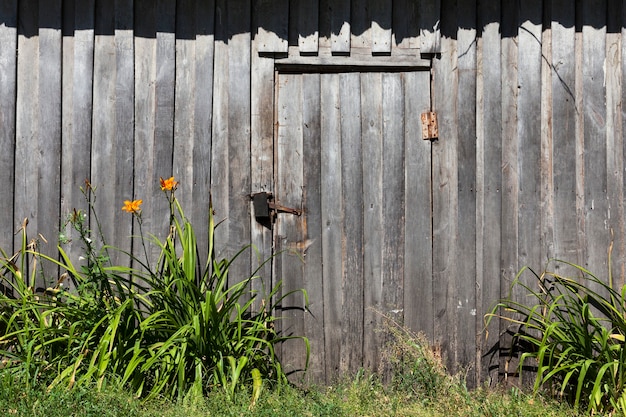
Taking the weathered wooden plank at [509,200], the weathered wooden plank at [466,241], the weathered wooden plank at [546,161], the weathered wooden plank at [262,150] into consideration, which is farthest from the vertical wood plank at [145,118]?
the weathered wooden plank at [546,161]

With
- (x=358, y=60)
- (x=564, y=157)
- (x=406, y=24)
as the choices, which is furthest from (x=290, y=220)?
(x=564, y=157)

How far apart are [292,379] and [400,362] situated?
2.46ft

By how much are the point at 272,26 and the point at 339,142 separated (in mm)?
930

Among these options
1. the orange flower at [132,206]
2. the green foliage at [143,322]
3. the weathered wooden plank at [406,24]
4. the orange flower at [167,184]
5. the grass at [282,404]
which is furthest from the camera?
the weathered wooden plank at [406,24]

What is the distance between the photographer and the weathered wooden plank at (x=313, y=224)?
5.77 meters

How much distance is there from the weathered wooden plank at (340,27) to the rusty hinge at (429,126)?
0.71 meters

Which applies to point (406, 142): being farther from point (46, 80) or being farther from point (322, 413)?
point (46, 80)

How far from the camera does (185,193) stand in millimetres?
5770

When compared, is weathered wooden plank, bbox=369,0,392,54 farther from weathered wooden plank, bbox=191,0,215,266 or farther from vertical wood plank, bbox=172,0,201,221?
vertical wood plank, bbox=172,0,201,221

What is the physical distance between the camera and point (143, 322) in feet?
16.9

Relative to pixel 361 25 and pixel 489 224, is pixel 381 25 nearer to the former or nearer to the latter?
pixel 361 25

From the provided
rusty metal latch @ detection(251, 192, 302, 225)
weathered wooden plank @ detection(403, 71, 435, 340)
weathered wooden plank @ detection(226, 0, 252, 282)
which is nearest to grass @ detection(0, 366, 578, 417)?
weathered wooden plank @ detection(403, 71, 435, 340)

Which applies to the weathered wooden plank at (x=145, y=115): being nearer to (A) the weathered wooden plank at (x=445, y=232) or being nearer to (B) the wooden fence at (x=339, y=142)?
(B) the wooden fence at (x=339, y=142)

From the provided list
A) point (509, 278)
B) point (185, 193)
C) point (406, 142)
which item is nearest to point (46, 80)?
point (185, 193)
